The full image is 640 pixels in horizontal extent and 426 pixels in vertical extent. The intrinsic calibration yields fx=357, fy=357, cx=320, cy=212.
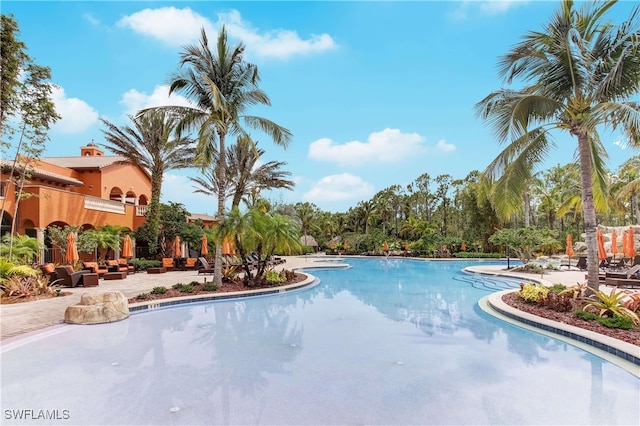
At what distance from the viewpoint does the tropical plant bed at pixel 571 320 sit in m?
6.20

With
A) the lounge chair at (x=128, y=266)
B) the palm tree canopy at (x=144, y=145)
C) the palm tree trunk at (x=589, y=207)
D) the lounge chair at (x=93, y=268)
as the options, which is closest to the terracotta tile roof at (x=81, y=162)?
the palm tree canopy at (x=144, y=145)

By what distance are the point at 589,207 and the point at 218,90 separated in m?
10.4

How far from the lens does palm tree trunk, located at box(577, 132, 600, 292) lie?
26.5ft

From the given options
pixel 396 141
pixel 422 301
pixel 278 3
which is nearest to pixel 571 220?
pixel 396 141

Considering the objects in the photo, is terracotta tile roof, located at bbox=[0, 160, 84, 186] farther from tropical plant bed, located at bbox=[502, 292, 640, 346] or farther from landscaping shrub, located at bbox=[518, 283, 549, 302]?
landscaping shrub, located at bbox=[518, 283, 549, 302]

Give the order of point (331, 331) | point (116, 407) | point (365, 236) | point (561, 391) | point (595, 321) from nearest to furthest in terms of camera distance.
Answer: point (116, 407) → point (561, 391) → point (595, 321) → point (331, 331) → point (365, 236)

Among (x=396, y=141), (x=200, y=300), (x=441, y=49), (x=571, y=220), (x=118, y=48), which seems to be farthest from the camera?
(x=571, y=220)

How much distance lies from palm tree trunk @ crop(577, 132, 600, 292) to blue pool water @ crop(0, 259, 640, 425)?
229 cm

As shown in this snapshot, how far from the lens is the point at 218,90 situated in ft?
36.3

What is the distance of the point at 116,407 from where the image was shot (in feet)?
13.7

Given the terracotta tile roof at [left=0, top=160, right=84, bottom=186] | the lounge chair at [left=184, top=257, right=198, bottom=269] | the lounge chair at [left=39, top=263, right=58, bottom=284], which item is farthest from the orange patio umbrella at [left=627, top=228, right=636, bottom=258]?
the terracotta tile roof at [left=0, top=160, right=84, bottom=186]

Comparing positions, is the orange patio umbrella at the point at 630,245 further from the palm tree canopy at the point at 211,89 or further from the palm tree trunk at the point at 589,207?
the palm tree canopy at the point at 211,89

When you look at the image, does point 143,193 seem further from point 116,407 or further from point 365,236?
point 116,407

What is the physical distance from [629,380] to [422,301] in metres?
6.59
